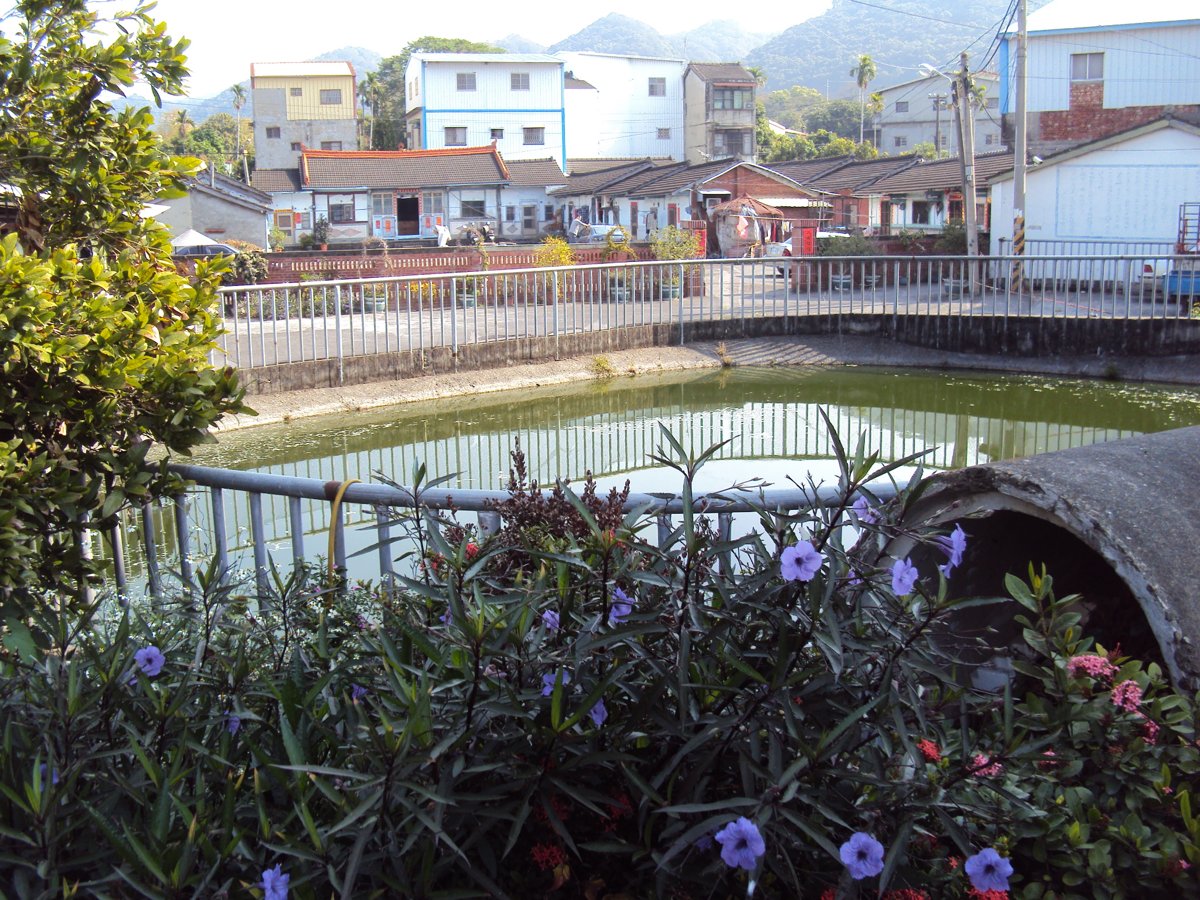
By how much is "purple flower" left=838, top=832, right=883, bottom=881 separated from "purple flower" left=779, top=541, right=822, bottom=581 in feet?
→ 1.13

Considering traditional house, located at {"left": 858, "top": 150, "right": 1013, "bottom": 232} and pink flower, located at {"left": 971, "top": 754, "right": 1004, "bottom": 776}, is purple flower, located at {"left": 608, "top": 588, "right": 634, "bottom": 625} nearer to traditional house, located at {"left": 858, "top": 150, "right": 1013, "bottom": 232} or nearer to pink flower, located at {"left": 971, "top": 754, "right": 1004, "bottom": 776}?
pink flower, located at {"left": 971, "top": 754, "right": 1004, "bottom": 776}

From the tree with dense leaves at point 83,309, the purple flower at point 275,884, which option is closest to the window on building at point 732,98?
the tree with dense leaves at point 83,309

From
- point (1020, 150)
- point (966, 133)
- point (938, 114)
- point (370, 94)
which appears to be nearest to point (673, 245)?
point (966, 133)

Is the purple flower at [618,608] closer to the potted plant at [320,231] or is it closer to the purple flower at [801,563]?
the purple flower at [801,563]

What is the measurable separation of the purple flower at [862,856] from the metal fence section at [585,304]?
10129mm

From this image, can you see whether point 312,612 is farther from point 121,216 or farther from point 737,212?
point 737,212

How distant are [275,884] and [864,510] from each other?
3.45 feet

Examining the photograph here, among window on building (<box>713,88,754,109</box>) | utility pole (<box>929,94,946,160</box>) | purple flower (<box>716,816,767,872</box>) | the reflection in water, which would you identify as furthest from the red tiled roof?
purple flower (<box>716,816,767,872</box>)

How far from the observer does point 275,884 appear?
153 cm

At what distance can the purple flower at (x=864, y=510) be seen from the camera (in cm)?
190

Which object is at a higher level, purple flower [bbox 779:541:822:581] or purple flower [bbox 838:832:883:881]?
purple flower [bbox 779:541:822:581]

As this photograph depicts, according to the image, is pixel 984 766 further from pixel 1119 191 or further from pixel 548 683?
pixel 1119 191

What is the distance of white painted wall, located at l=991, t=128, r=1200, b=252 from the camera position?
2411 centimetres

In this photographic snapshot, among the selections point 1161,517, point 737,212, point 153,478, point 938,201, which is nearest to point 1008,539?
point 1161,517
